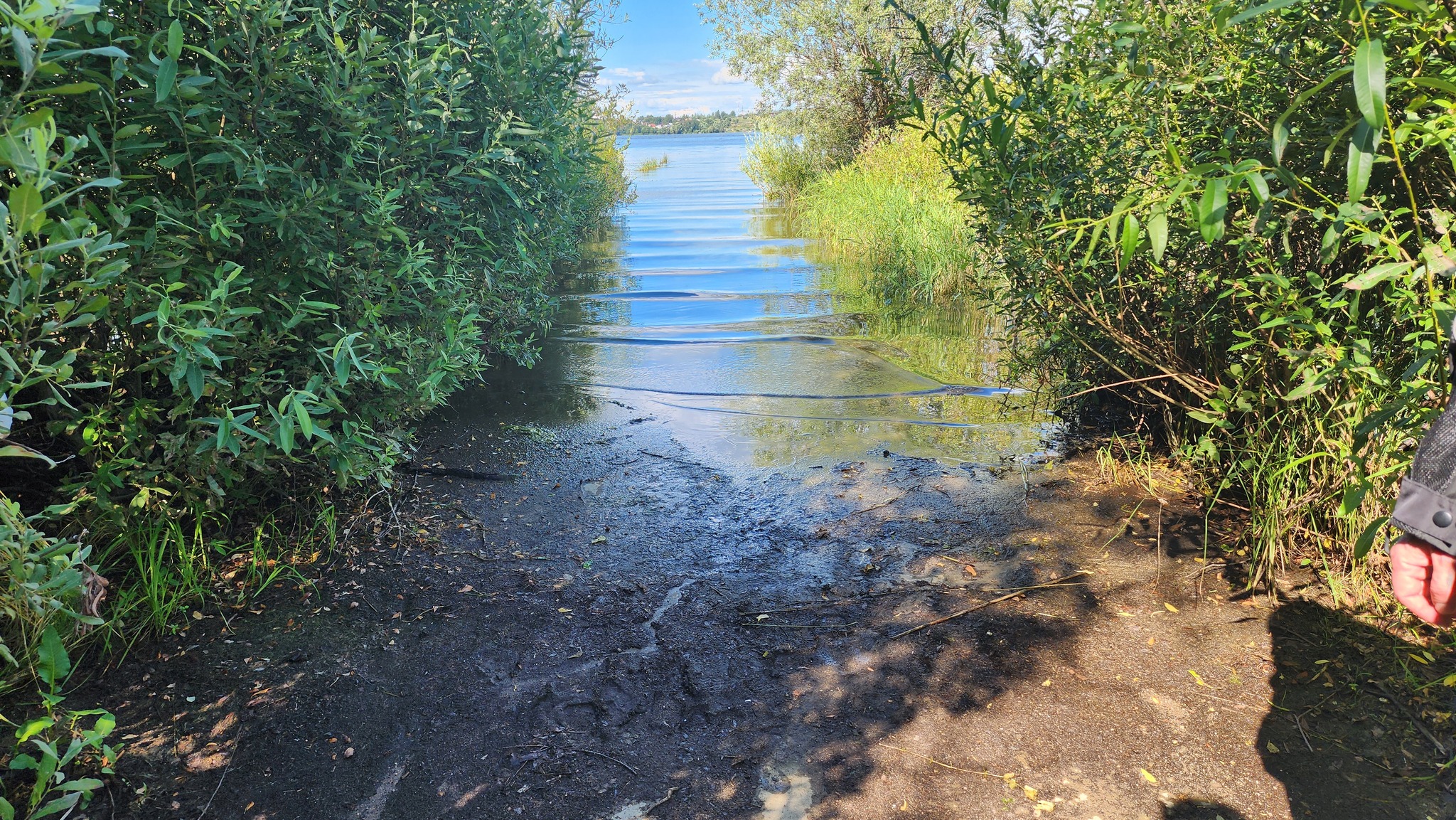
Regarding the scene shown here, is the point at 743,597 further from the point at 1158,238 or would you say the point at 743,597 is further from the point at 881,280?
the point at 881,280

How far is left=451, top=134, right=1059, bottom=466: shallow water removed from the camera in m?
6.13

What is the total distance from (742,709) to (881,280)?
31.0 feet

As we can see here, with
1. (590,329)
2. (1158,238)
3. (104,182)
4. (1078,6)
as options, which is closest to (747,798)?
(1158,238)

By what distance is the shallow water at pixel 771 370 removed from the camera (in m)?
6.13

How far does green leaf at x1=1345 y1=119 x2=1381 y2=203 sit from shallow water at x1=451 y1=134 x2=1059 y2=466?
12.6 feet

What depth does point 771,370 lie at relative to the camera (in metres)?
8.28

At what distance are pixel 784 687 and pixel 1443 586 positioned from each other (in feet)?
6.95

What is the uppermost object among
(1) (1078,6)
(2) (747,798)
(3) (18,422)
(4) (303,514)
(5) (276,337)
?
(1) (1078,6)

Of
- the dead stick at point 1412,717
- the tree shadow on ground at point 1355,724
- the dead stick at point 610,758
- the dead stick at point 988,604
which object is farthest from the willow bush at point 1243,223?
the dead stick at point 610,758

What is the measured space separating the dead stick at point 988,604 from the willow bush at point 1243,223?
698 mm

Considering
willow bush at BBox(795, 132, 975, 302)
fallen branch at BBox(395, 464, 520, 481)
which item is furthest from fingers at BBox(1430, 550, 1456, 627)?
willow bush at BBox(795, 132, 975, 302)

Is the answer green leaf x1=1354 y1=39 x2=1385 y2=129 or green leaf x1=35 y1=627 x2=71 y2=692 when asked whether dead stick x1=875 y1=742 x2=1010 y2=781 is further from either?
green leaf x1=35 y1=627 x2=71 y2=692

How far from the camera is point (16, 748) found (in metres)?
2.79

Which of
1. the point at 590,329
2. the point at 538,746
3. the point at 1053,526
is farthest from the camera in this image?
the point at 590,329
